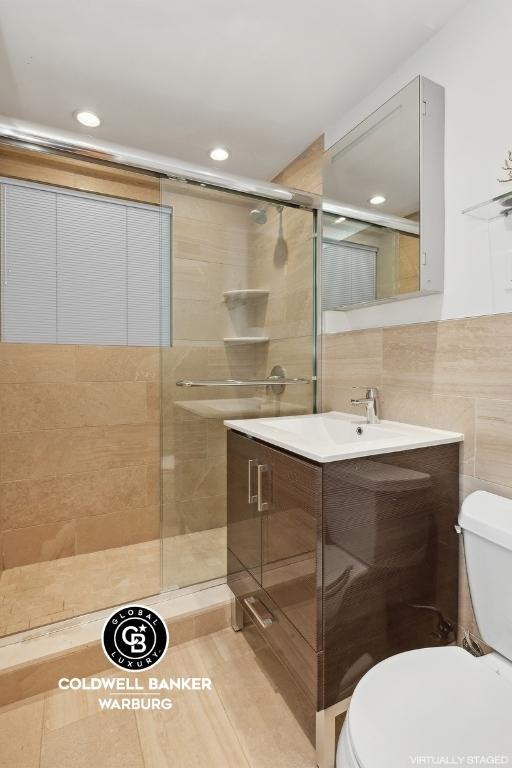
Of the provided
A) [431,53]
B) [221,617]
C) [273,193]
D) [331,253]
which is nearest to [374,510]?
[221,617]

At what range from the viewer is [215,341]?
5.73 ft

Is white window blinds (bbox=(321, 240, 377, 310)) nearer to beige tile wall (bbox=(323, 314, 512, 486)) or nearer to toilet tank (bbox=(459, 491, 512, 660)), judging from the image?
beige tile wall (bbox=(323, 314, 512, 486))

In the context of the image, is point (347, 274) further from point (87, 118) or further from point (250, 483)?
point (87, 118)

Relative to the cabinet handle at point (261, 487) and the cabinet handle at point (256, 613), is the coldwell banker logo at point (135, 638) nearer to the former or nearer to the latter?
the cabinet handle at point (256, 613)

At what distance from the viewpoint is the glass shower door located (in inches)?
66.9

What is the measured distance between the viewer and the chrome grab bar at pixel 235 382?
1730mm

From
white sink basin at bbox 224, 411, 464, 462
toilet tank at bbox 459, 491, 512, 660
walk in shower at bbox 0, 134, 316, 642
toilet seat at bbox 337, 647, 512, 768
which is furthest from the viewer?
walk in shower at bbox 0, 134, 316, 642

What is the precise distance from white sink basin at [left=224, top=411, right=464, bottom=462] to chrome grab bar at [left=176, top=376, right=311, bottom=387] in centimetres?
23

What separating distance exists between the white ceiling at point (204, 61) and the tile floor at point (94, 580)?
1.90 meters

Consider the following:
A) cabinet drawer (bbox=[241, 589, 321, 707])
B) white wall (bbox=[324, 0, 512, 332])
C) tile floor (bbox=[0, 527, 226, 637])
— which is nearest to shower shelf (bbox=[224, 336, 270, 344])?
white wall (bbox=[324, 0, 512, 332])

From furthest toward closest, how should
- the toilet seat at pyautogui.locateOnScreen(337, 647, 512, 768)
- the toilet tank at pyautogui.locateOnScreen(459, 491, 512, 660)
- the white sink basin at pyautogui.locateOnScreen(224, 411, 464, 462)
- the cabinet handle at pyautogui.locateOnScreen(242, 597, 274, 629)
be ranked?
1. the cabinet handle at pyautogui.locateOnScreen(242, 597, 274, 629)
2. the white sink basin at pyautogui.locateOnScreen(224, 411, 464, 462)
3. the toilet tank at pyautogui.locateOnScreen(459, 491, 512, 660)
4. the toilet seat at pyautogui.locateOnScreen(337, 647, 512, 768)

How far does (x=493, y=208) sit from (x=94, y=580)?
7.27 feet

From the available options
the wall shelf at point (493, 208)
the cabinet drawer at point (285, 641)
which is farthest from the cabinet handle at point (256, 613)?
the wall shelf at point (493, 208)

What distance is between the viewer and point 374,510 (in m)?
1.10
